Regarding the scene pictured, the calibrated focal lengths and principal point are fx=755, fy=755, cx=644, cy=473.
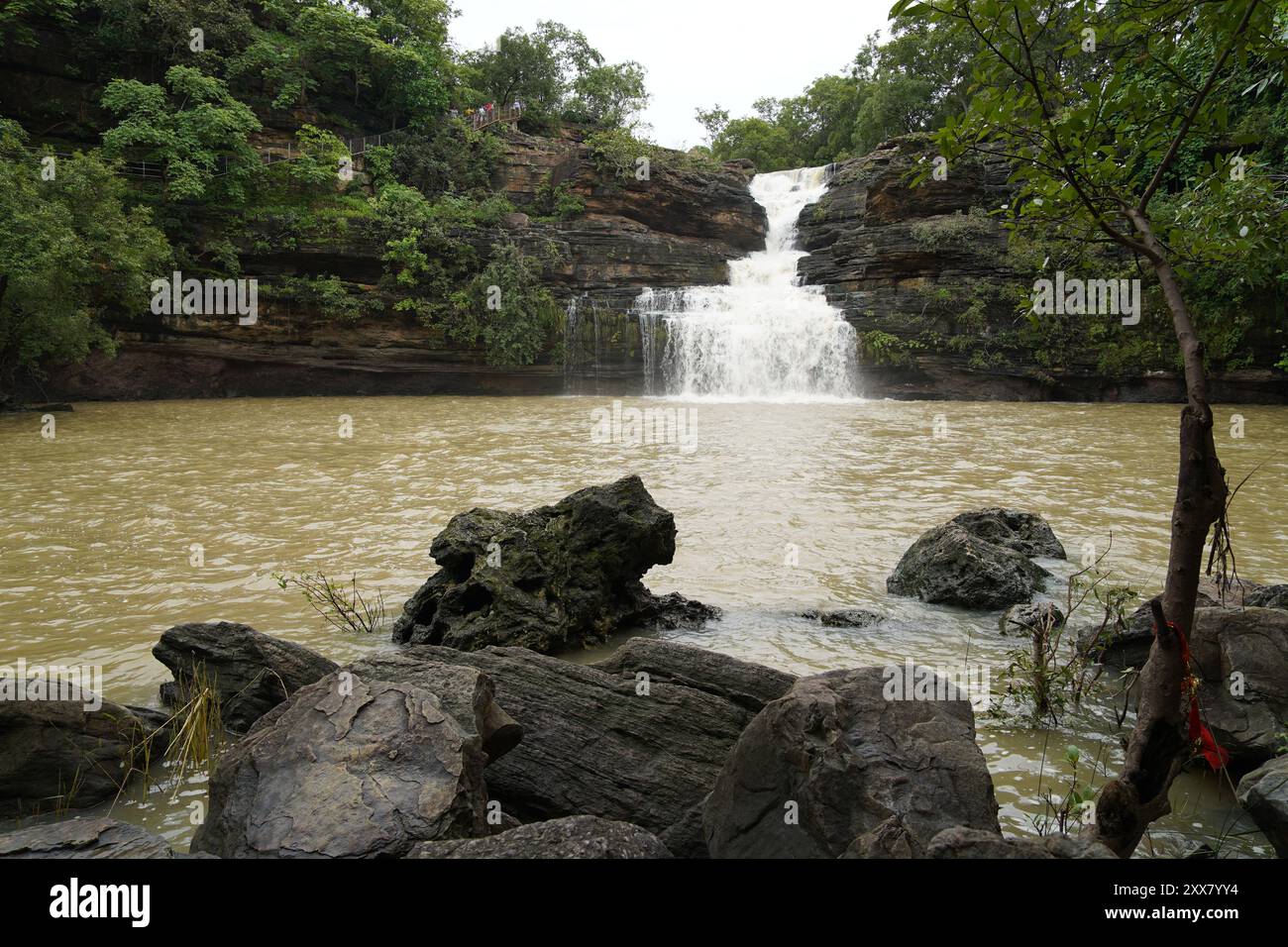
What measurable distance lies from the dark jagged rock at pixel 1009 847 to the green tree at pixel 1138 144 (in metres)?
0.40

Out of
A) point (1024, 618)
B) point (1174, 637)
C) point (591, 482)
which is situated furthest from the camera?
point (591, 482)

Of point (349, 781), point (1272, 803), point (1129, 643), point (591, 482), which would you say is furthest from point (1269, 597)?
point (591, 482)

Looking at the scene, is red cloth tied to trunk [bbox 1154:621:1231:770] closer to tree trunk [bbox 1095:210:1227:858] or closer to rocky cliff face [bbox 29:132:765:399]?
tree trunk [bbox 1095:210:1227:858]

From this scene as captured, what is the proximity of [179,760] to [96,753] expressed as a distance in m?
0.35

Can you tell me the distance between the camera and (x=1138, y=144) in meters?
2.50

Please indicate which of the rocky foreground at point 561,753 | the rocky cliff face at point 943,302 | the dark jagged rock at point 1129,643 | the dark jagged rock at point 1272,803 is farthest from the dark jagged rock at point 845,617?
the rocky cliff face at point 943,302

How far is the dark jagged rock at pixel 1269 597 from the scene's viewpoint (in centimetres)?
496

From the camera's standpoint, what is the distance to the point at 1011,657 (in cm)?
496

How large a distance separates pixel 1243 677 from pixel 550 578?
4121 mm

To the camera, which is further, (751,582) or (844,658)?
(751,582)

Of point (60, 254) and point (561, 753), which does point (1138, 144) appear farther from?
point (60, 254)

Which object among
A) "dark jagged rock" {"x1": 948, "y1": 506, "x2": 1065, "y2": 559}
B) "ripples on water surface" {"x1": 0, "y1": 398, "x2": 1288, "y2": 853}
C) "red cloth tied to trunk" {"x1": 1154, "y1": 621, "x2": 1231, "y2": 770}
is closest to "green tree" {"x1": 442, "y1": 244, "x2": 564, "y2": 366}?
"ripples on water surface" {"x1": 0, "y1": 398, "x2": 1288, "y2": 853}

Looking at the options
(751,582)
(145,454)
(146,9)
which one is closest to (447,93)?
(146,9)
